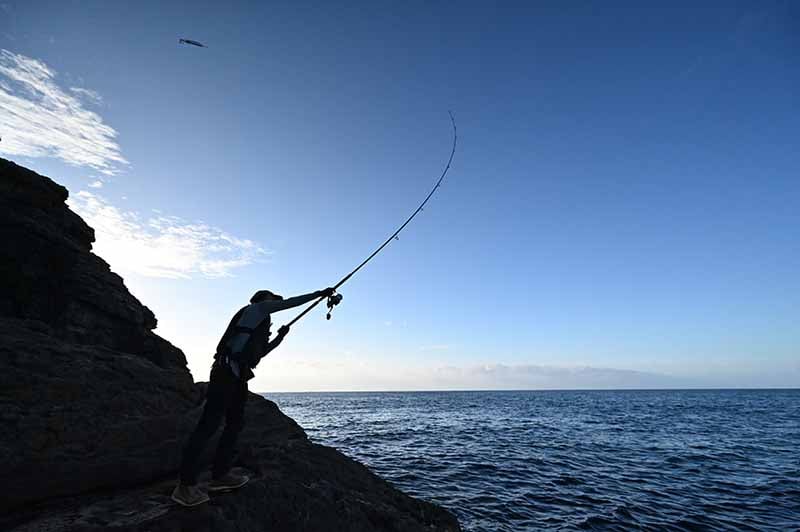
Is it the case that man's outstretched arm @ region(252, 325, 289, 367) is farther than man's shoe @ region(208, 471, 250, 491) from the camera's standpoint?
Yes

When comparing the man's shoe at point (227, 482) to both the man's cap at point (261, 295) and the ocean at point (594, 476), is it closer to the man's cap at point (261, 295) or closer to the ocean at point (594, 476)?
the man's cap at point (261, 295)

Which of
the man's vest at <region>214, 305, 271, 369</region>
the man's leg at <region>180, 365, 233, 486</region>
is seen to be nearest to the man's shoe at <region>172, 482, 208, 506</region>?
the man's leg at <region>180, 365, 233, 486</region>

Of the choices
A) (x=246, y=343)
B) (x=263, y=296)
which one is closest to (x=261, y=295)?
(x=263, y=296)

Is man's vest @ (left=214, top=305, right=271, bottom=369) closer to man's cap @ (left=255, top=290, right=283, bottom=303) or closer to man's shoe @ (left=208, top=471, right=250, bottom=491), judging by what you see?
man's cap @ (left=255, top=290, right=283, bottom=303)

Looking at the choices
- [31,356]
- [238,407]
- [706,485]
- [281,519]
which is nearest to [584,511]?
[706,485]

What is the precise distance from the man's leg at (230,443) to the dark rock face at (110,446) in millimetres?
233

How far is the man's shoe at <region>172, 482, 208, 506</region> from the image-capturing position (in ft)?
14.0

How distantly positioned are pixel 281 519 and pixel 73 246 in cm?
1028

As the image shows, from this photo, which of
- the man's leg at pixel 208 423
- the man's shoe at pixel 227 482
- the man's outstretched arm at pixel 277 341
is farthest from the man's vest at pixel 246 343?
the man's shoe at pixel 227 482

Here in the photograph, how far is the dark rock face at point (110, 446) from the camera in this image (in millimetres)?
4141

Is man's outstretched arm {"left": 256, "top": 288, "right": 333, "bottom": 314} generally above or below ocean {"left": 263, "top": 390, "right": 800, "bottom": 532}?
above

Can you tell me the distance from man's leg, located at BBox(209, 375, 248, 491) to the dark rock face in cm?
23

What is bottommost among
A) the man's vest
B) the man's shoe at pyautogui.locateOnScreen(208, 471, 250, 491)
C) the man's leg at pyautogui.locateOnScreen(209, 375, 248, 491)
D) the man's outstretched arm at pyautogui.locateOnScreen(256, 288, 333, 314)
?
the man's shoe at pyautogui.locateOnScreen(208, 471, 250, 491)

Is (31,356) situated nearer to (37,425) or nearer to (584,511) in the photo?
(37,425)
